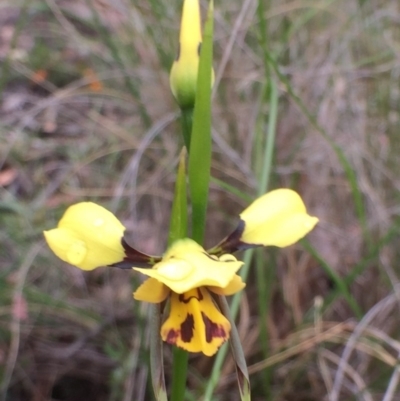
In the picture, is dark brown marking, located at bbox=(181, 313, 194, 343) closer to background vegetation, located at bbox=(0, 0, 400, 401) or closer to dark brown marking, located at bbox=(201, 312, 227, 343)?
dark brown marking, located at bbox=(201, 312, 227, 343)

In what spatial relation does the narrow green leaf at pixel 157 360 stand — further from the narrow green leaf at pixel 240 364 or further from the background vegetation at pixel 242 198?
the background vegetation at pixel 242 198

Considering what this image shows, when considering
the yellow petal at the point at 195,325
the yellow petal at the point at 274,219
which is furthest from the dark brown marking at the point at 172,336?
the yellow petal at the point at 274,219

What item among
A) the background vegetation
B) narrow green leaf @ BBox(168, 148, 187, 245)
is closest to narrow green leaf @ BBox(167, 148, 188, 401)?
narrow green leaf @ BBox(168, 148, 187, 245)

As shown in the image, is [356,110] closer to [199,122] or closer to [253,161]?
[253,161]

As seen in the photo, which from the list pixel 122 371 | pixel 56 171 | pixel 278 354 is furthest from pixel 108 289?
pixel 56 171

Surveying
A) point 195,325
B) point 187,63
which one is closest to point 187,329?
point 195,325

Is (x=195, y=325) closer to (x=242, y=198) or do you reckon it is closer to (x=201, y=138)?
(x=201, y=138)
